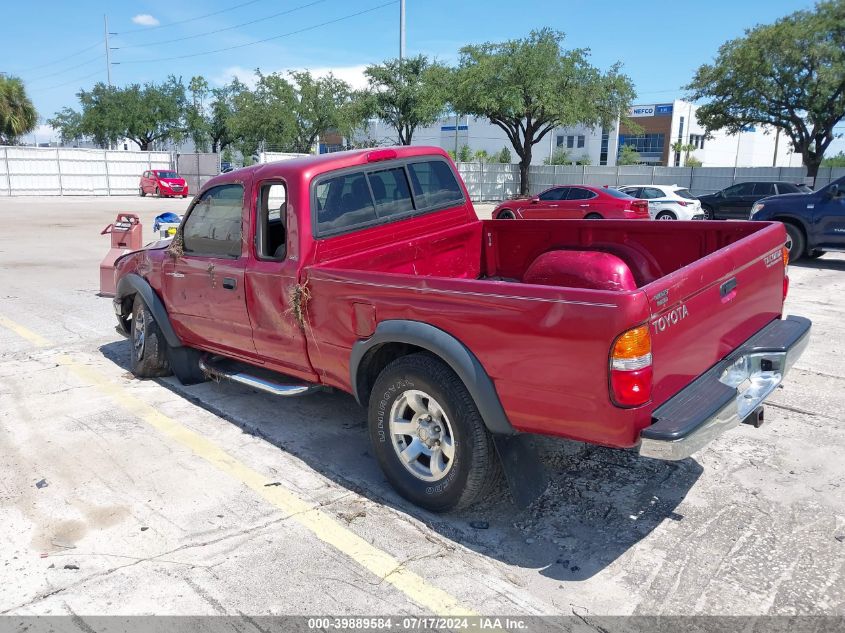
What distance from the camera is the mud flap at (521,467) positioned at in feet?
11.3

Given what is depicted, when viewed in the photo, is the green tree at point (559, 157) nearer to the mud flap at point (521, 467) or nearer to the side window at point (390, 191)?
the side window at point (390, 191)

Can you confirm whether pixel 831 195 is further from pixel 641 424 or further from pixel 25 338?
pixel 25 338

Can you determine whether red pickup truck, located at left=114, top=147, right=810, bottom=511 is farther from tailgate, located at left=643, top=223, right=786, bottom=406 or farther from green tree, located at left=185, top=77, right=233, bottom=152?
green tree, located at left=185, top=77, right=233, bottom=152

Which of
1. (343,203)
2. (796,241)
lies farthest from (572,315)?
(796,241)

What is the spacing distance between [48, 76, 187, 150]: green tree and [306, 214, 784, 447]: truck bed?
59754 mm

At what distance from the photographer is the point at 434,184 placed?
5301 millimetres

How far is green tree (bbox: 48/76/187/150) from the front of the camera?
57.4 meters

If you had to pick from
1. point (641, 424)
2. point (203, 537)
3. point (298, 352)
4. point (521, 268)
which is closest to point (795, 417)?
point (521, 268)

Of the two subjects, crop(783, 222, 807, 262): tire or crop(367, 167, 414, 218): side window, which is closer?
crop(367, 167, 414, 218): side window

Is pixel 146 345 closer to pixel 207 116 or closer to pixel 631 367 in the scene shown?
pixel 631 367

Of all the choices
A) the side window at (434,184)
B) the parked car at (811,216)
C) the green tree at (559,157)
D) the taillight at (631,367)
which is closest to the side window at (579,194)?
the parked car at (811,216)

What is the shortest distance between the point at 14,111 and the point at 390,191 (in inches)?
1921

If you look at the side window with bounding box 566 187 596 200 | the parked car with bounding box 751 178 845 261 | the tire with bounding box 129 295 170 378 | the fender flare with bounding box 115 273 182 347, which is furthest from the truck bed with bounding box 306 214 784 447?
the side window with bounding box 566 187 596 200

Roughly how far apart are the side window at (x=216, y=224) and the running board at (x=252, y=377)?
0.90 meters
